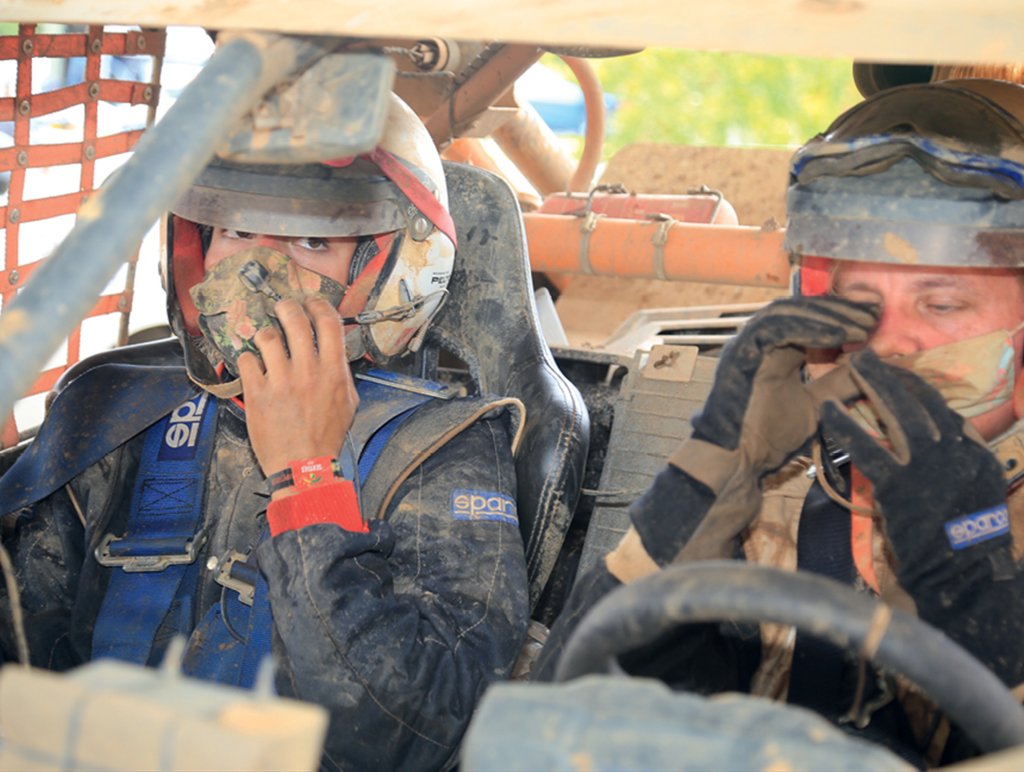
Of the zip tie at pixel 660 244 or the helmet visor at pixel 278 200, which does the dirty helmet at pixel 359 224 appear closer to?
the helmet visor at pixel 278 200

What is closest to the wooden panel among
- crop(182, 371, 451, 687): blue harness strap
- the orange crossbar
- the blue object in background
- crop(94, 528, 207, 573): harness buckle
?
crop(182, 371, 451, 687): blue harness strap

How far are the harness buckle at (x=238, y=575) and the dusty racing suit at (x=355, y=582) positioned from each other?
0.05 feet

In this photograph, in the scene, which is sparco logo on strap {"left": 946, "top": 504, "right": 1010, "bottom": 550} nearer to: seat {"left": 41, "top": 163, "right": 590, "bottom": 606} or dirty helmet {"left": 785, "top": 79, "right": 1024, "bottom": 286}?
dirty helmet {"left": 785, "top": 79, "right": 1024, "bottom": 286}

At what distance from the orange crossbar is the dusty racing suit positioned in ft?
4.13

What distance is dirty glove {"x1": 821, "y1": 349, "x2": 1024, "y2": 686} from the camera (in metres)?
1.68

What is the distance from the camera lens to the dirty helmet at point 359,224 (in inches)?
91.0

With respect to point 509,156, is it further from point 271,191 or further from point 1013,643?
point 1013,643

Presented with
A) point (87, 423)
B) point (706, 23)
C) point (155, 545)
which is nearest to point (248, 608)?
point (155, 545)

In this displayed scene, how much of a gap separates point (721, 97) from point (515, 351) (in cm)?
1437

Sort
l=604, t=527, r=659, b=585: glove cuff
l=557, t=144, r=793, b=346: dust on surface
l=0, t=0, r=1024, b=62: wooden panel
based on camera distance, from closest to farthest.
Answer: l=0, t=0, r=1024, b=62: wooden panel < l=604, t=527, r=659, b=585: glove cuff < l=557, t=144, r=793, b=346: dust on surface

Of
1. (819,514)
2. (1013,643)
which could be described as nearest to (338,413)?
(819,514)

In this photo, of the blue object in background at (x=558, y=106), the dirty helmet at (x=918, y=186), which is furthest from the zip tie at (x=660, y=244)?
the blue object in background at (x=558, y=106)

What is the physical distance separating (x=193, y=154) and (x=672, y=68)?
53.6 feet

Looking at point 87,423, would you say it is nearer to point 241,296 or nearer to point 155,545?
point 155,545
